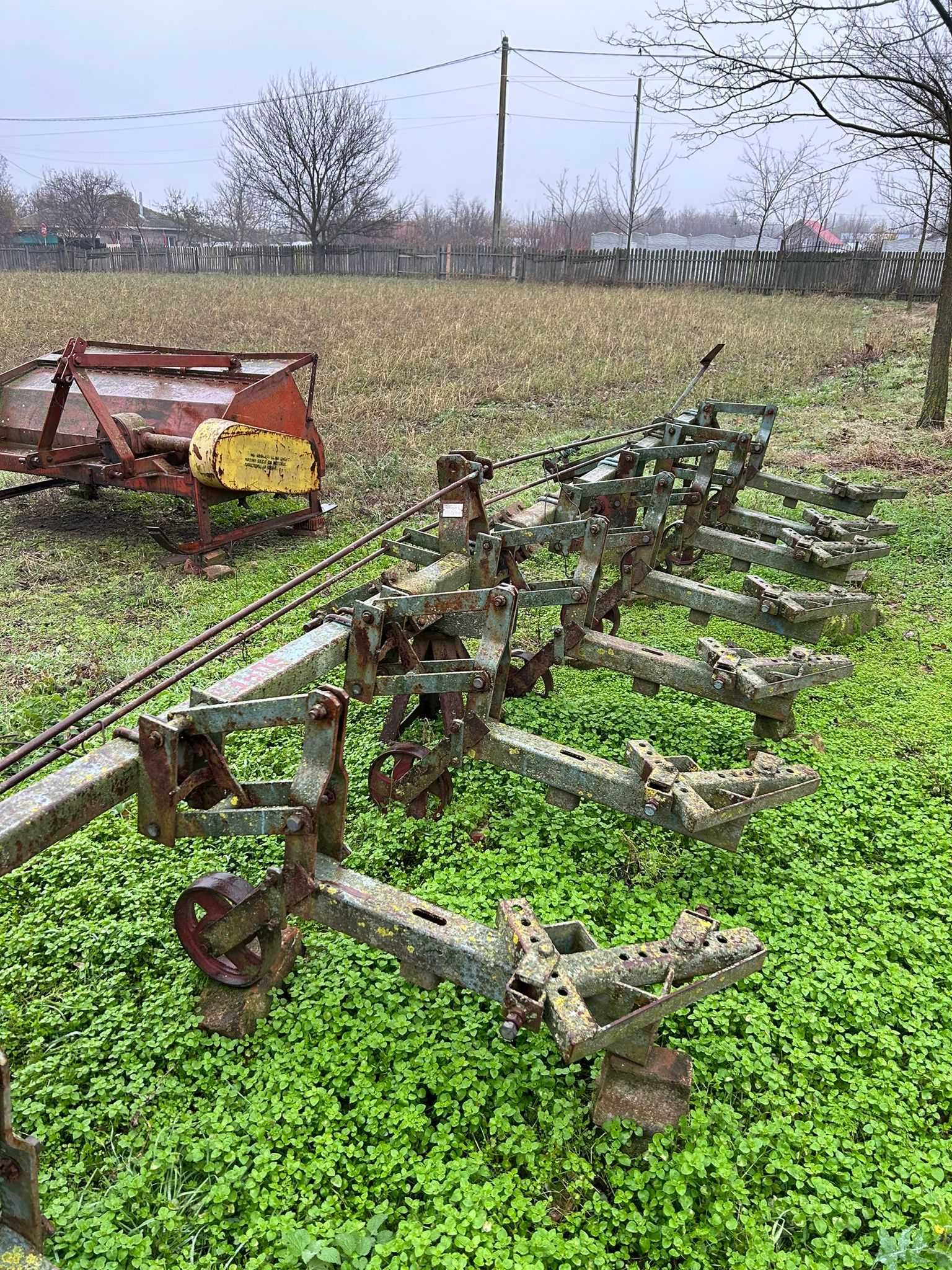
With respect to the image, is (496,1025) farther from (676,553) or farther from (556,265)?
(556,265)

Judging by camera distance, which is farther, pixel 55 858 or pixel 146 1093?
pixel 55 858

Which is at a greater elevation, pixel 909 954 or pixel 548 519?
pixel 548 519

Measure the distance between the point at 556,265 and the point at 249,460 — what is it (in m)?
28.9

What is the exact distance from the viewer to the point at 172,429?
704 cm

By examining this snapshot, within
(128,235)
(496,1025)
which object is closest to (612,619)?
(496,1025)

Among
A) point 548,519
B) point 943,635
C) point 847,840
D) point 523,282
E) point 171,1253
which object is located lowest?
point 171,1253

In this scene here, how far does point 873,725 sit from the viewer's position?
493cm

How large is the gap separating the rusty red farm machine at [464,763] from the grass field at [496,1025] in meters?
0.20

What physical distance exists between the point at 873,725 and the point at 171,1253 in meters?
4.30

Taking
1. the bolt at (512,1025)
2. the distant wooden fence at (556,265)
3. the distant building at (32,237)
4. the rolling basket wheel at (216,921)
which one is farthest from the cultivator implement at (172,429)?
the distant building at (32,237)

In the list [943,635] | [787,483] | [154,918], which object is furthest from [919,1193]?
[787,483]

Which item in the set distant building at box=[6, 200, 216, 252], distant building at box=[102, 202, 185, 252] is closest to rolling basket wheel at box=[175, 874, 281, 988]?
distant building at box=[6, 200, 216, 252]

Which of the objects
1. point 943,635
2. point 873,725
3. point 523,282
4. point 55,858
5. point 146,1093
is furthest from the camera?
point 523,282

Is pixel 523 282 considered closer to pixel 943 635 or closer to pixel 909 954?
pixel 943 635
